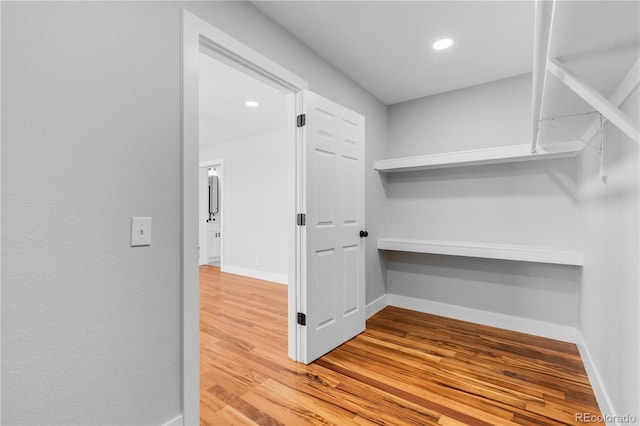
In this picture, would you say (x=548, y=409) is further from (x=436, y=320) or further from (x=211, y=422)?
(x=211, y=422)

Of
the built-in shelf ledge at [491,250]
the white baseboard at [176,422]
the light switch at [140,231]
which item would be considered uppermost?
the light switch at [140,231]

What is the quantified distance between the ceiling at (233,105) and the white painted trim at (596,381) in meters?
3.48

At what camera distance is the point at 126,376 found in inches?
48.9

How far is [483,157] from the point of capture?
272 centimetres

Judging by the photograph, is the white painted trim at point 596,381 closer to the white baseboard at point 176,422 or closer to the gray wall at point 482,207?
the gray wall at point 482,207

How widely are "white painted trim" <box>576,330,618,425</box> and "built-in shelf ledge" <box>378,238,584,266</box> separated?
66 centimetres

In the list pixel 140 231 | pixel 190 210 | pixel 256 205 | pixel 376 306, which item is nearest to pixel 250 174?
pixel 256 205

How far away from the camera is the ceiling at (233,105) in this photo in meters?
2.95

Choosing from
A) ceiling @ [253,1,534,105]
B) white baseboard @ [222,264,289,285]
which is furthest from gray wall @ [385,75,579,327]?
white baseboard @ [222,264,289,285]

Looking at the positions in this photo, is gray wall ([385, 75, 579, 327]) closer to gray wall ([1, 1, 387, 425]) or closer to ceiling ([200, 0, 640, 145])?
ceiling ([200, 0, 640, 145])

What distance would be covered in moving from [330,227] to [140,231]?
1.44m

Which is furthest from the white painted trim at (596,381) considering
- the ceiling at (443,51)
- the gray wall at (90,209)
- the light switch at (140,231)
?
the light switch at (140,231)

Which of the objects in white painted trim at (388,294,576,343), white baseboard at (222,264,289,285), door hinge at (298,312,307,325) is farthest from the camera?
white baseboard at (222,264,289,285)

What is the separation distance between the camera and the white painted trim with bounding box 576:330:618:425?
Answer: 1565 millimetres
